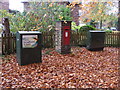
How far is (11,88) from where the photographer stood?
4270mm

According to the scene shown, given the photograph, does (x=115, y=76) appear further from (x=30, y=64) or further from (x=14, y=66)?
(x=14, y=66)

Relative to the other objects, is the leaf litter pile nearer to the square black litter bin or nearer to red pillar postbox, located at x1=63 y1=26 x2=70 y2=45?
the square black litter bin

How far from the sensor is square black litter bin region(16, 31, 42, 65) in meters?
6.32

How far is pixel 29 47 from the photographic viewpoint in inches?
254

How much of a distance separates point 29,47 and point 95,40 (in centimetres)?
555

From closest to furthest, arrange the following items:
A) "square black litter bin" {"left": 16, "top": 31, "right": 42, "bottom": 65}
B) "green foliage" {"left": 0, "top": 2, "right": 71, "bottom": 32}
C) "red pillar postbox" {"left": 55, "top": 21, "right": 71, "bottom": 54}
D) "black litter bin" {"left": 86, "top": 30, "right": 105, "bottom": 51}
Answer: "square black litter bin" {"left": 16, "top": 31, "right": 42, "bottom": 65}
"red pillar postbox" {"left": 55, "top": 21, "right": 71, "bottom": 54}
"black litter bin" {"left": 86, "top": 30, "right": 105, "bottom": 51}
"green foliage" {"left": 0, "top": 2, "right": 71, "bottom": 32}

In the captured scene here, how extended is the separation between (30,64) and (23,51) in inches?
25.4

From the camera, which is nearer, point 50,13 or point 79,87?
point 79,87

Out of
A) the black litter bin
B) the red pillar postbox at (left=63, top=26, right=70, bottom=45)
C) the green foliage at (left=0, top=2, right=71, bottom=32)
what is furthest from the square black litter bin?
the black litter bin

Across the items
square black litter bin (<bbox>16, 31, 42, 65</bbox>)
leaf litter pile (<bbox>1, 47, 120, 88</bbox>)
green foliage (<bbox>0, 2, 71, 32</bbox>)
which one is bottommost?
leaf litter pile (<bbox>1, 47, 120, 88</bbox>)

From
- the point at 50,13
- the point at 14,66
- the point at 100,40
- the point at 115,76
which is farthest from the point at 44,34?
the point at 115,76

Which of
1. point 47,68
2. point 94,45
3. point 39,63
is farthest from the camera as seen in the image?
point 94,45

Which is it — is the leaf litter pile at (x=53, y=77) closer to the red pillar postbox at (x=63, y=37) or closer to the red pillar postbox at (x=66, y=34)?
the red pillar postbox at (x=63, y=37)

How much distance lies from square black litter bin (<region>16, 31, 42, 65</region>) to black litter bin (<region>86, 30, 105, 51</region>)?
15.9ft
